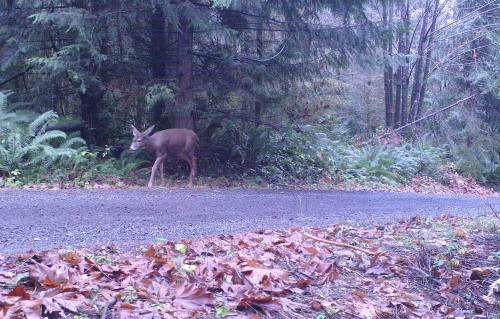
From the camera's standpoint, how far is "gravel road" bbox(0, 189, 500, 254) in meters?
6.40

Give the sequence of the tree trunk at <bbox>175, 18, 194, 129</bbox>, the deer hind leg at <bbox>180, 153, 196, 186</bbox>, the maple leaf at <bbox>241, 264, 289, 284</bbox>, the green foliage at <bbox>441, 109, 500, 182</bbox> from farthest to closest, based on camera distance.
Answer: the green foliage at <bbox>441, 109, 500, 182</bbox> < the tree trunk at <bbox>175, 18, 194, 129</bbox> < the deer hind leg at <bbox>180, 153, 196, 186</bbox> < the maple leaf at <bbox>241, 264, 289, 284</bbox>

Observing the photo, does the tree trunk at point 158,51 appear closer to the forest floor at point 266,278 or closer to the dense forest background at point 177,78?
the dense forest background at point 177,78

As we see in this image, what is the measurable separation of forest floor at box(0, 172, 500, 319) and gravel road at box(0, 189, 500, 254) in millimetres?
746

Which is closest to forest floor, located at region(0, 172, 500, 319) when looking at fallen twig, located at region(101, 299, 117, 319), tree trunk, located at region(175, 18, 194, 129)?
fallen twig, located at region(101, 299, 117, 319)

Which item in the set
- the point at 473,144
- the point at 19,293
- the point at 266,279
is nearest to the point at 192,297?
the point at 266,279

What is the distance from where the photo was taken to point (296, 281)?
5.06m

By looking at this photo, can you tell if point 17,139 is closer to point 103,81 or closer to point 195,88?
point 103,81

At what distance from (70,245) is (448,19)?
100 feet

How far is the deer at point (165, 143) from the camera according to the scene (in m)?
14.1

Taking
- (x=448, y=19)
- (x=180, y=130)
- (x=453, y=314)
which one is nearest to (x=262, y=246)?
(x=453, y=314)

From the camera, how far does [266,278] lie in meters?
4.87

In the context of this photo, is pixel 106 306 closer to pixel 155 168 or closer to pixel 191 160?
pixel 155 168

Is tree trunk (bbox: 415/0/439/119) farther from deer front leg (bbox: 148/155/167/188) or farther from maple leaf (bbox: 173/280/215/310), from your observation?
maple leaf (bbox: 173/280/215/310)

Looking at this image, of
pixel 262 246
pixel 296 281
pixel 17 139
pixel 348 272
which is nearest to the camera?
pixel 296 281
